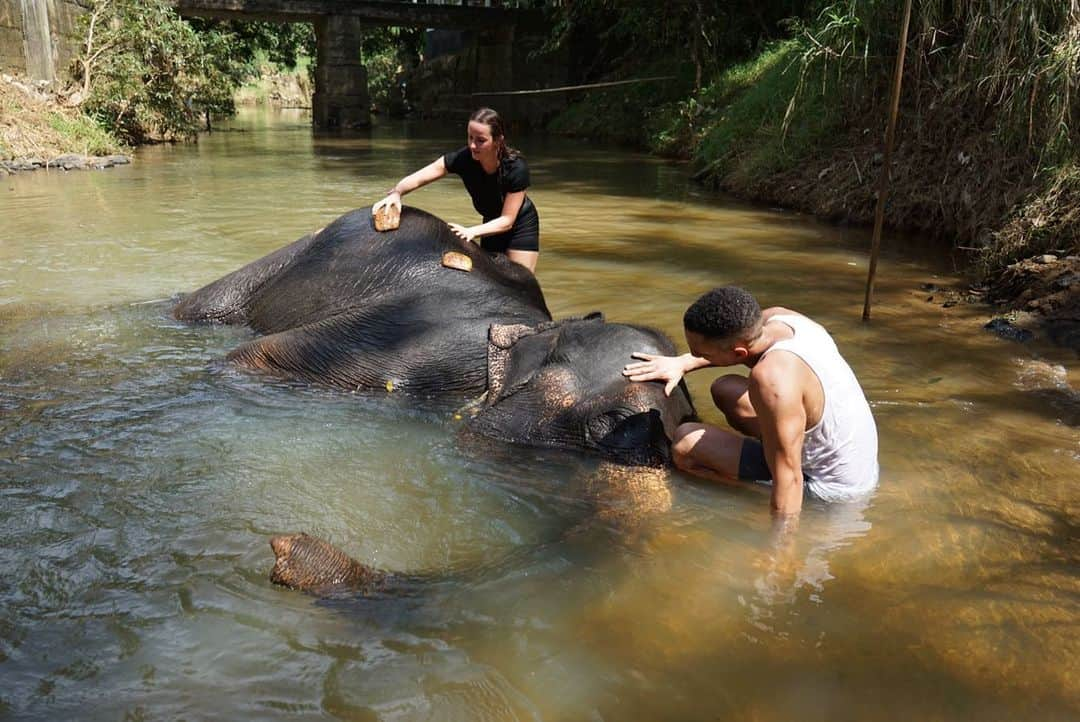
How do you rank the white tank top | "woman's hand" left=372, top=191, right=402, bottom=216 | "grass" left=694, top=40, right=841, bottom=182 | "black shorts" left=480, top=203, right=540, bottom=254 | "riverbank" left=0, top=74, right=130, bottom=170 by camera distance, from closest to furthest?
1. the white tank top
2. "woman's hand" left=372, top=191, right=402, bottom=216
3. "black shorts" left=480, top=203, right=540, bottom=254
4. "grass" left=694, top=40, right=841, bottom=182
5. "riverbank" left=0, top=74, right=130, bottom=170

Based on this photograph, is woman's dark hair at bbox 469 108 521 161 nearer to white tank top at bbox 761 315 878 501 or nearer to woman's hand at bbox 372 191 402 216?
woman's hand at bbox 372 191 402 216

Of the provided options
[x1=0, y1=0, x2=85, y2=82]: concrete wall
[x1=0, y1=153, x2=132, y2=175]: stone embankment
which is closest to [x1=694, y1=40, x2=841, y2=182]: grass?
[x1=0, y1=153, x2=132, y2=175]: stone embankment

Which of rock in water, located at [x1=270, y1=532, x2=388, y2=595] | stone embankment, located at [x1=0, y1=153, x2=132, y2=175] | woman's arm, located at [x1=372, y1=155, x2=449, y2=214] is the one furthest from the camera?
stone embankment, located at [x1=0, y1=153, x2=132, y2=175]

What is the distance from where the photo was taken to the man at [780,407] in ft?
10.1

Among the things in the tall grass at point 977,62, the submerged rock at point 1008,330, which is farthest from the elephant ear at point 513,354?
the tall grass at point 977,62

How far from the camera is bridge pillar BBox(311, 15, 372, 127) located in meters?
27.8

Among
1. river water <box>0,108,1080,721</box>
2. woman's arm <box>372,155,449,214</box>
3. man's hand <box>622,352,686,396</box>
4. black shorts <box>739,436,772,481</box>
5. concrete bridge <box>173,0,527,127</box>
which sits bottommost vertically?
river water <box>0,108,1080,721</box>

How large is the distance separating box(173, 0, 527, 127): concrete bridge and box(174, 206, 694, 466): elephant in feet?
79.6

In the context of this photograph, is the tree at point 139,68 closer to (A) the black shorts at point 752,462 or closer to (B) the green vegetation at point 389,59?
(A) the black shorts at point 752,462

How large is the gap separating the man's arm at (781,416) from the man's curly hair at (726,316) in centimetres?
15

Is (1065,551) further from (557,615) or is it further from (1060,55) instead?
(1060,55)

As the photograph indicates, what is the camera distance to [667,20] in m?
18.5

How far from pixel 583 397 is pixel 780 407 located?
101 centimetres

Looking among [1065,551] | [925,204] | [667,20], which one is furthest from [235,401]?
[667,20]
